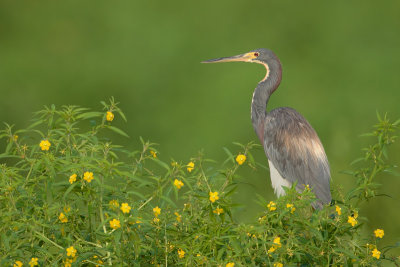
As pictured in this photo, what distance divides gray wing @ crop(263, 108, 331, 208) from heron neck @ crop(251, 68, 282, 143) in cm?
8

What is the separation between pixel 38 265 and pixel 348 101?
7115 mm

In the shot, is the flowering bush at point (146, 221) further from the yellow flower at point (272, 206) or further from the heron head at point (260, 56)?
the heron head at point (260, 56)

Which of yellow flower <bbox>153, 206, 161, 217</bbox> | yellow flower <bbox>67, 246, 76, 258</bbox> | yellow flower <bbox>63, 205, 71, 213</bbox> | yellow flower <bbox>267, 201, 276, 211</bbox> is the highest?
yellow flower <bbox>63, 205, 71, 213</bbox>

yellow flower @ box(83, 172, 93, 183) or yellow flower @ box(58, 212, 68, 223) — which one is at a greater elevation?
yellow flower @ box(83, 172, 93, 183)

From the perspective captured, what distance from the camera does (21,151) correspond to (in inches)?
134

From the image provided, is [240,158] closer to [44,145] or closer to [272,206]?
[272,206]

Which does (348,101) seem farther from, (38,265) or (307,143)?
(38,265)

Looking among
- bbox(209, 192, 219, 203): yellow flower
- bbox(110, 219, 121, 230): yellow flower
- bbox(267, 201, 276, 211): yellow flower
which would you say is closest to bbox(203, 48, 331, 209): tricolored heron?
bbox(267, 201, 276, 211): yellow flower

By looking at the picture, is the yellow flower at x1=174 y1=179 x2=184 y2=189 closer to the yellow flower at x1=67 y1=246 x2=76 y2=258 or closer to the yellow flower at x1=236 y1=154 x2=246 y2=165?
the yellow flower at x1=236 y1=154 x2=246 y2=165

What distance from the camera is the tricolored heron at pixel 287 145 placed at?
228 inches

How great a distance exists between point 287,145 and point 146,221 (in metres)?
3.11

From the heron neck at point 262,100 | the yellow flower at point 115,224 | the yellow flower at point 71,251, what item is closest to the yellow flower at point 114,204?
the yellow flower at point 115,224

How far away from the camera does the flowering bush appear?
3098 millimetres

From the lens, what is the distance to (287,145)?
599 centimetres
